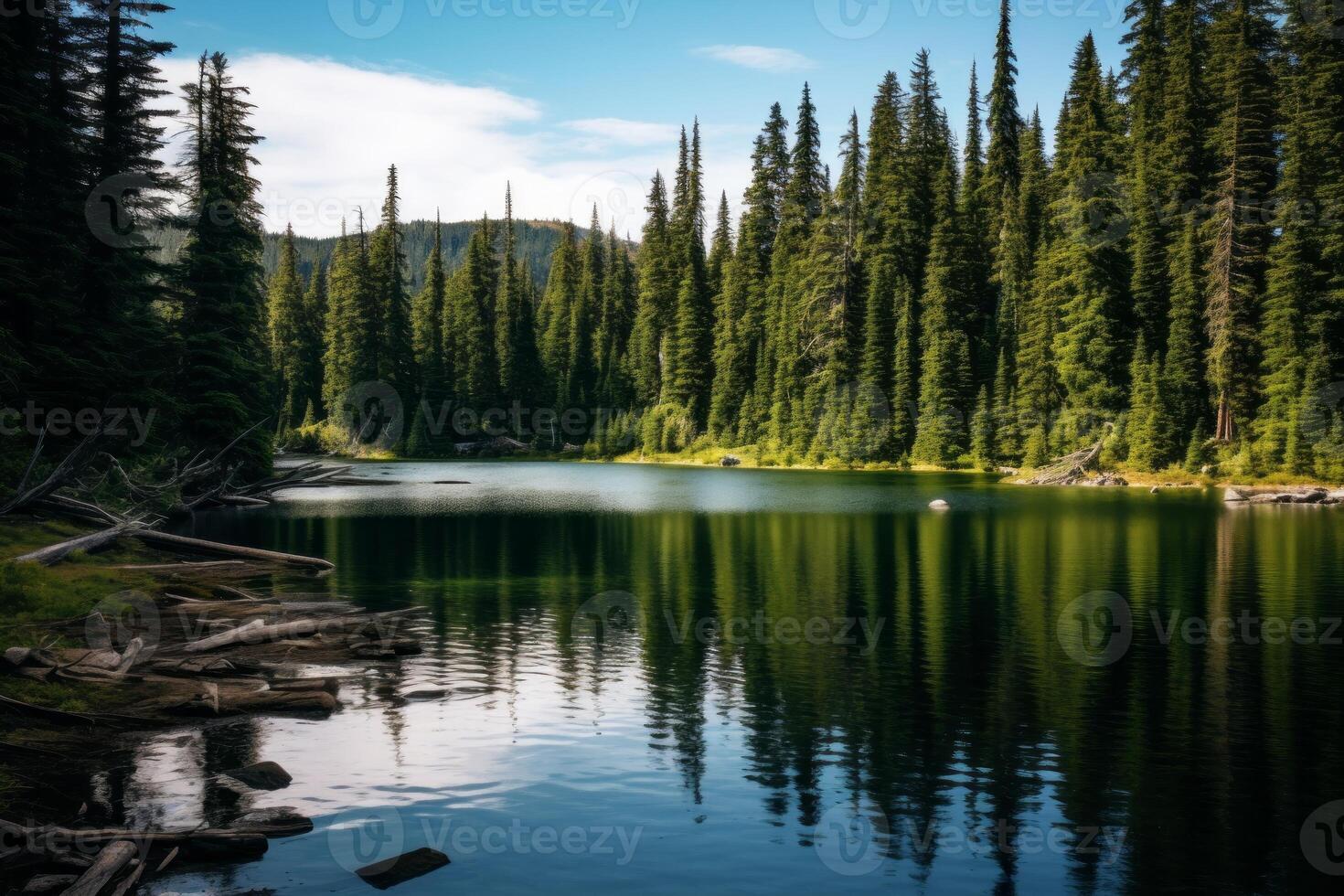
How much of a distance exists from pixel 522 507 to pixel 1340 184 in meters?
56.7

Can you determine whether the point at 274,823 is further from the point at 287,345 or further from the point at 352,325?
the point at 287,345

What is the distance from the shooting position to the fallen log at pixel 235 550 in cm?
2936

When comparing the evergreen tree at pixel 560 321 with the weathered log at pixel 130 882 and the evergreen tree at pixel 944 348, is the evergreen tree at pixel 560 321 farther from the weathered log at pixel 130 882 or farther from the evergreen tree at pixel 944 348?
the weathered log at pixel 130 882

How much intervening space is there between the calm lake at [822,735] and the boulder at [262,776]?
20 centimetres

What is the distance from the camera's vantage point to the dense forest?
107 ft

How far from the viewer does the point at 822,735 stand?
15.4 m

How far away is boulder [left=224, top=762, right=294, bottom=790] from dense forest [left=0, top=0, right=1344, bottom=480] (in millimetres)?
12074

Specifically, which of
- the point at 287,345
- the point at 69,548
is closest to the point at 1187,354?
the point at 69,548

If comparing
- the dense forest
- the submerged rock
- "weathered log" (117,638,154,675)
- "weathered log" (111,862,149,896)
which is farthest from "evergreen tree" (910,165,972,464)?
"weathered log" (111,862,149,896)

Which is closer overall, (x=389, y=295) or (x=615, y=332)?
(x=389, y=295)

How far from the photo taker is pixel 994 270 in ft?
328

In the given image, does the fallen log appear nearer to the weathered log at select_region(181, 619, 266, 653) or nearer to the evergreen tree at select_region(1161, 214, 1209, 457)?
the weathered log at select_region(181, 619, 266, 653)

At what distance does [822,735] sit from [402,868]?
282 inches

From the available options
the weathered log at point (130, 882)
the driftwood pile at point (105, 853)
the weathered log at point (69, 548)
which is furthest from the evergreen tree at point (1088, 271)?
the weathered log at point (130, 882)
